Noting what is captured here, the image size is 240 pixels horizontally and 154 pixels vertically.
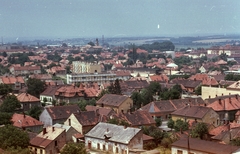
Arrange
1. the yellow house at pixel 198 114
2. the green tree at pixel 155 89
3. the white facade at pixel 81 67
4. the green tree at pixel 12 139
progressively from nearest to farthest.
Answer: the green tree at pixel 12 139
the yellow house at pixel 198 114
the green tree at pixel 155 89
the white facade at pixel 81 67

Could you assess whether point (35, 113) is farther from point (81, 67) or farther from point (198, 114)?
point (81, 67)

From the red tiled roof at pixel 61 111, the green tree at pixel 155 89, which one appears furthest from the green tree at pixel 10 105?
the green tree at pixel 155 89

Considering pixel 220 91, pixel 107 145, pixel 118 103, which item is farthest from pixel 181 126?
pixel 220 91

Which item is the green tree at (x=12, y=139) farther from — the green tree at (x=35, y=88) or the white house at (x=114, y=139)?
the green tree at (x=35, y=88)

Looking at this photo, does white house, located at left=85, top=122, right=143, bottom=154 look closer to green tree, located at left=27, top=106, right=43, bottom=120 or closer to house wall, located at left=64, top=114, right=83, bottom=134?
house wall, located at left=64, top=114, right=83, bottom=134

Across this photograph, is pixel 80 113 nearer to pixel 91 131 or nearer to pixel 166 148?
pixel 91 131

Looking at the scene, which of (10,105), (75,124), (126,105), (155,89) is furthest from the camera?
(155,89)
